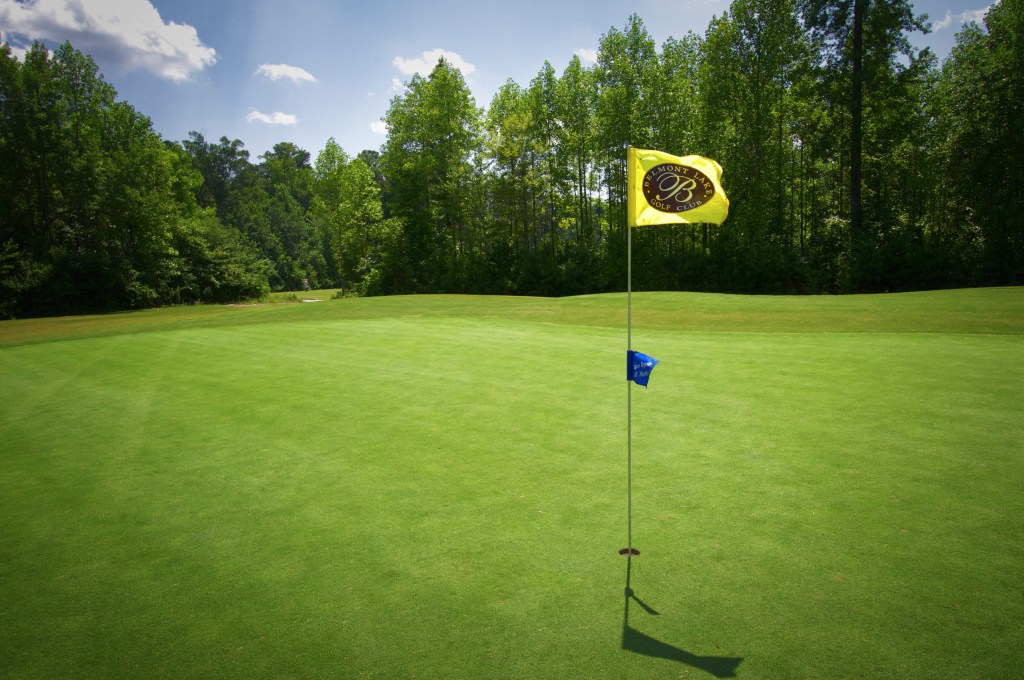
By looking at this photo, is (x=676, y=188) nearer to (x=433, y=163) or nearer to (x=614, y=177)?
(x=614, y=177)

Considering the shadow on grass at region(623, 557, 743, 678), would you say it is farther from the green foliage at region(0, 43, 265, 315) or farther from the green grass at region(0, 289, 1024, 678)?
the green foliage at region(0, 43, 265, 315)

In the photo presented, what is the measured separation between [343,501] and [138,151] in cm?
4417

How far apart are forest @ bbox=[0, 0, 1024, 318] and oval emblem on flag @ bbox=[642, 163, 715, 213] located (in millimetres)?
28833

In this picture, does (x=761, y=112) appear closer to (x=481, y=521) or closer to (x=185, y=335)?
(x=185, y=335)

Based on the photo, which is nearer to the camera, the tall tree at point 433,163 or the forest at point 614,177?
the forest at point 614,177

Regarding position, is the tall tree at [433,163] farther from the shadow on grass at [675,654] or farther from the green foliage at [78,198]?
the shadow on grass at [675,654]

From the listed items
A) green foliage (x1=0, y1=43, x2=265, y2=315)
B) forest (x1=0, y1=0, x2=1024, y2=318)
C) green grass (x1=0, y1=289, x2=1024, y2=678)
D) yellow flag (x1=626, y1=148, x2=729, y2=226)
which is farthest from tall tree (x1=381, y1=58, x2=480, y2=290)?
yellow flag (x1=626, y1=148, x2=729, y2=226)

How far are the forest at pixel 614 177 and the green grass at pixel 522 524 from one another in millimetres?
23642

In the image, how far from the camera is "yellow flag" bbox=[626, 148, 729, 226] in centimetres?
495

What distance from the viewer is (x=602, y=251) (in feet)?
132

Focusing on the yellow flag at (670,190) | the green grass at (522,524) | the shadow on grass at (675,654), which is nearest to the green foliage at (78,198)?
the green grass at (522,524)

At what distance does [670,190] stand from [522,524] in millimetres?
3221

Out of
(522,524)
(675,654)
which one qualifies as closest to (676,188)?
(522,524)

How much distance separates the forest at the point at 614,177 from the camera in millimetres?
28875
